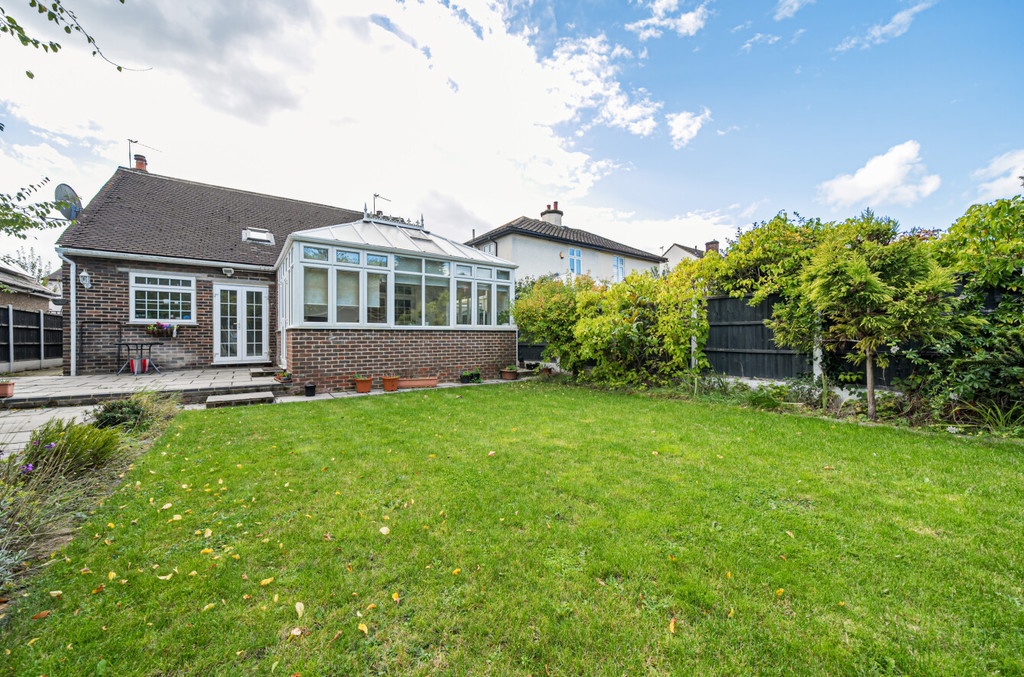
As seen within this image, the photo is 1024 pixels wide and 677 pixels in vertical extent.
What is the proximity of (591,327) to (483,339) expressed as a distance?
11.4 ft

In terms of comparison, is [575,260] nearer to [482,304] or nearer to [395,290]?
[482,304]

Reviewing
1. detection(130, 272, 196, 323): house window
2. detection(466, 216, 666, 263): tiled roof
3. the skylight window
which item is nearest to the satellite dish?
detection(130, 272, 196, 323): house window

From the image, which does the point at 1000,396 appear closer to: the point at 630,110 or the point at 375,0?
the point at 630,110

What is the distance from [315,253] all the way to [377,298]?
1.56 meters

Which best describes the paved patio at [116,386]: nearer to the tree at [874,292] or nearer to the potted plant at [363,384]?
the potted plant at [363,384]

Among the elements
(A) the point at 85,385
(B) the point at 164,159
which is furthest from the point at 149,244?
(B) the point at 164,159

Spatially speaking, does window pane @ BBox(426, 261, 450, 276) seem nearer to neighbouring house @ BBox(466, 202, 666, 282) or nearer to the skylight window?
the skylight window

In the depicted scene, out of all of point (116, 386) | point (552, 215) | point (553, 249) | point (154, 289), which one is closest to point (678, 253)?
point (552, 215)

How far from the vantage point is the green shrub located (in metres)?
2.95

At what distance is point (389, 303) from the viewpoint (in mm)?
8820

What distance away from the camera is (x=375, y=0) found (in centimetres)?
582

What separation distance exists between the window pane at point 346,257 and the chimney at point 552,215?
1311 cm

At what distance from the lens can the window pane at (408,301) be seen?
897cm

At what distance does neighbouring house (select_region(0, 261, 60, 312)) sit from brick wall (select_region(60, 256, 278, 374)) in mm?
4253
